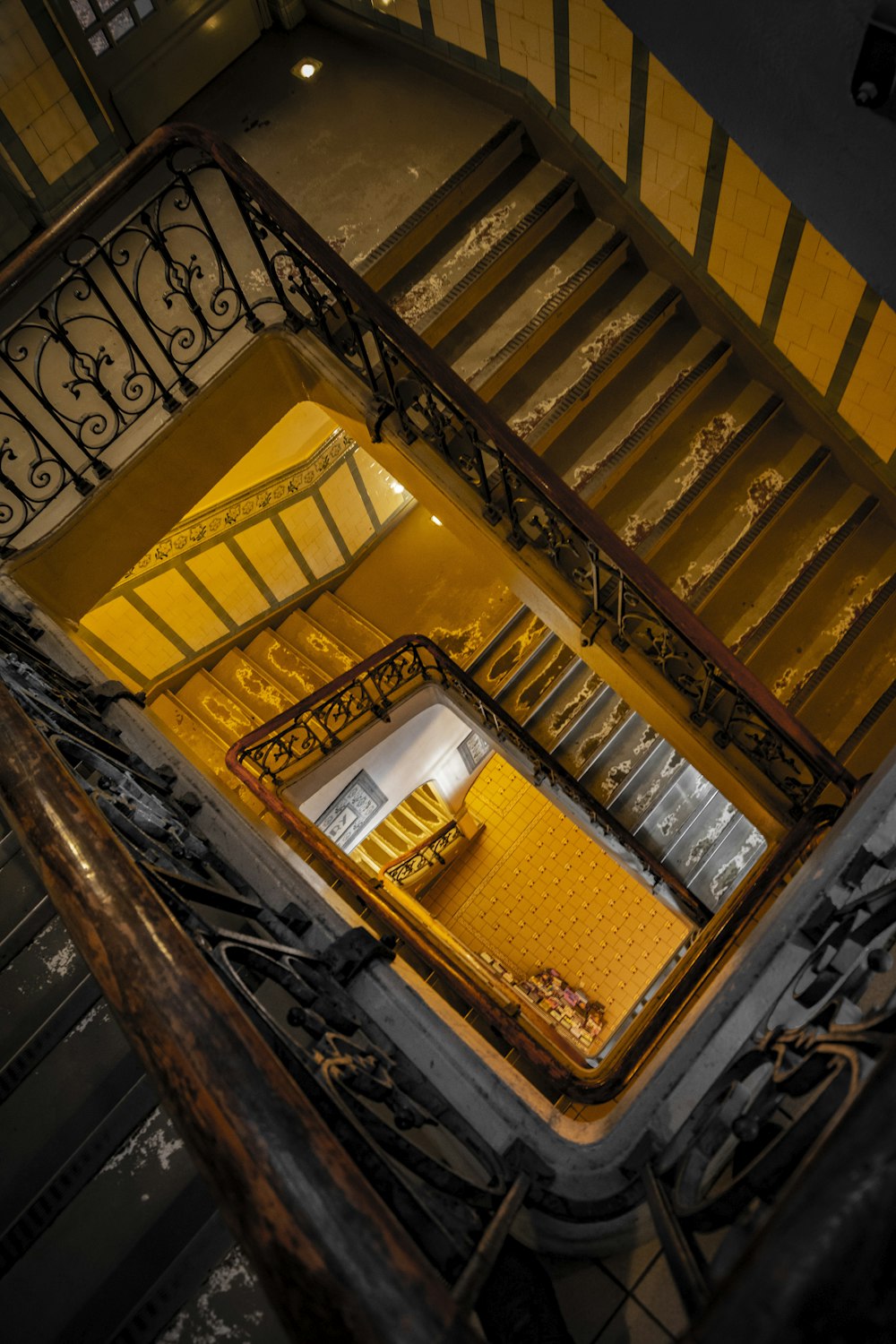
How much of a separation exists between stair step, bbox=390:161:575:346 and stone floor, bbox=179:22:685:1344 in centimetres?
39

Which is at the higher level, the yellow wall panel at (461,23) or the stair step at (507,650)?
the yellow wall panel at (461,23)

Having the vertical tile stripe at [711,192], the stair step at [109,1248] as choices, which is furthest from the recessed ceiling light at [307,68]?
the stair step at [109,1248]

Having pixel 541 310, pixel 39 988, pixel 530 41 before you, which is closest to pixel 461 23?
pixel 530 41

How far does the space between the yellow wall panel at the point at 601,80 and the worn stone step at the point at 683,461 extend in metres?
1.51

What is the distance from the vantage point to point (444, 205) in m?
5.68

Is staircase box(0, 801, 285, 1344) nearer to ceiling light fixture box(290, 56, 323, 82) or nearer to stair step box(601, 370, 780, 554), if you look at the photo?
stair step box(601, 370, 780, 554)

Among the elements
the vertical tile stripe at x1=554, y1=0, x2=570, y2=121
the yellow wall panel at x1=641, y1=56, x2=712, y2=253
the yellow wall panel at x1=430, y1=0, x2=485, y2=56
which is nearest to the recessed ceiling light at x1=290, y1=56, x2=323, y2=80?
the yellow wall panel at x1=430, y1=0, x2=485, y2=56

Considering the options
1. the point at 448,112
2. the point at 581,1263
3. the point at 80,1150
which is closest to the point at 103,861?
the point at 80,1150

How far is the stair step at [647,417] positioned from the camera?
541 centimetres

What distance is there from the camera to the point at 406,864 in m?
9.52

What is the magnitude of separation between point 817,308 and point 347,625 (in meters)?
5.21

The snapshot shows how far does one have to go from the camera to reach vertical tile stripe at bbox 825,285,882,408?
4691 mm

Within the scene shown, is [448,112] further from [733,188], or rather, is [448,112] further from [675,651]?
[675,651]

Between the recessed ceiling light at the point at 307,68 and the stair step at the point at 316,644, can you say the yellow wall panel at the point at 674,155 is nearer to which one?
the recessed ceiling light at the point at 307,68
